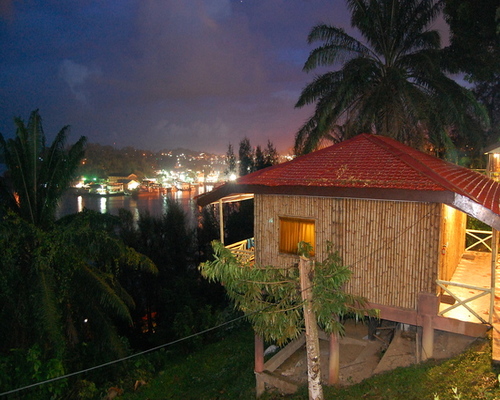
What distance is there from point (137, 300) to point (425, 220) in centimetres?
2265

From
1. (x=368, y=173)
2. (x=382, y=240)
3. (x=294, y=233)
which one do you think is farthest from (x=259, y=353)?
(x=368, y=173)

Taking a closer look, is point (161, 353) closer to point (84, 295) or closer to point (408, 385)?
point (84, 295)

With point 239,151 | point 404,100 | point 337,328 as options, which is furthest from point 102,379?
point 239,151

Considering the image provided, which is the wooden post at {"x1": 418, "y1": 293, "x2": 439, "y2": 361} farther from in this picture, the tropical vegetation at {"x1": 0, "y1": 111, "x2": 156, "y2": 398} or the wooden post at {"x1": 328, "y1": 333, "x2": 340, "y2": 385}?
the tropical vegetation at {"x1": 0, "y1": 111, "x2": 156, "y2": 398}

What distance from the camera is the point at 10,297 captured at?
10453 millimetres

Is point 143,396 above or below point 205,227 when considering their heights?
below

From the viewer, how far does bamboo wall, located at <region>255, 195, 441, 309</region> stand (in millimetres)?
7887

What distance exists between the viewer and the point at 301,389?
348 inches

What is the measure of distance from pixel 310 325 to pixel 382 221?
3328 mm

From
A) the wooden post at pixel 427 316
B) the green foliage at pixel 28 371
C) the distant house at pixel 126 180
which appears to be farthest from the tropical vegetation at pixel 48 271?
the distant house at pixel 126 180

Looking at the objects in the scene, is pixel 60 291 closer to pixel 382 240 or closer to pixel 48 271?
pixel 48 271

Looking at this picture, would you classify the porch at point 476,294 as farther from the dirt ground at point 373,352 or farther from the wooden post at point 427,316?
the dirt ground at point 373,352

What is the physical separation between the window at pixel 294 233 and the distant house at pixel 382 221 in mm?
27

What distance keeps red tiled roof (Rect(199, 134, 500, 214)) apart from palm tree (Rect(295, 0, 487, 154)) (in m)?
5.72
